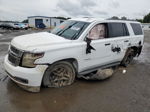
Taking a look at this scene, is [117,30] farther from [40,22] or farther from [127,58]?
[40,22]

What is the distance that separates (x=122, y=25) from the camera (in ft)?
18.7

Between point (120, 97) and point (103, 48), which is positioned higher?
point (103, 48)

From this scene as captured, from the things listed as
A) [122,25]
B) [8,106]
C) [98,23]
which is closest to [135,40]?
[122,25]

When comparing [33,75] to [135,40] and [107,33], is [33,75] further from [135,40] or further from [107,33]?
[135,40]

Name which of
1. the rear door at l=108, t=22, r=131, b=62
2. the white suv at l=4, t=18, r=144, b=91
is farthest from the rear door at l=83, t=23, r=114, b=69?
the rear door at l=108, t=22, r=131, b=62

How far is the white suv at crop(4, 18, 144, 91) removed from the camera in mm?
3504

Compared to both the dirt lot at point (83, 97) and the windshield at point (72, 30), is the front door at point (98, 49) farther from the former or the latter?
the dirt lot at point (83, 97)

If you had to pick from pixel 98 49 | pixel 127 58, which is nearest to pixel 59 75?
pixel 98 49

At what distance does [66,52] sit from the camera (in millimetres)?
3850

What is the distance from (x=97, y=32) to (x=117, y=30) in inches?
40.8

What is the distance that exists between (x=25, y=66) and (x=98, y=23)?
8.36 ft

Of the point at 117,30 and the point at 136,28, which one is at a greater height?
the point at 136,28

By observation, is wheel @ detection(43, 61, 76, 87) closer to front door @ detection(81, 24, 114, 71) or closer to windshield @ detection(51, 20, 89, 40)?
front door @ detection(81, 24, 114, 71)

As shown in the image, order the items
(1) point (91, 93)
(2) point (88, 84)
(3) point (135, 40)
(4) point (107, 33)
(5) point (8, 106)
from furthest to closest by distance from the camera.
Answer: (3) point (135, 40) → (4) point (107, 33) → (2) point (88, 84) → (1) point (91, 93) → (5) point (8, 106)
